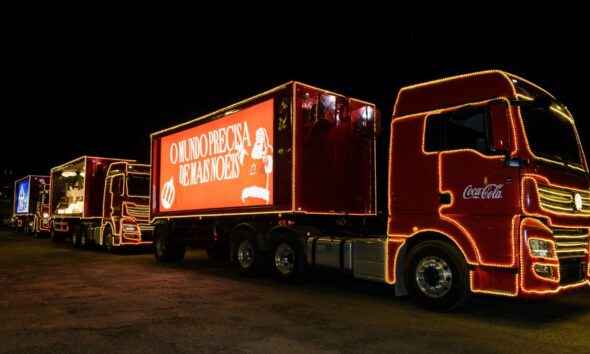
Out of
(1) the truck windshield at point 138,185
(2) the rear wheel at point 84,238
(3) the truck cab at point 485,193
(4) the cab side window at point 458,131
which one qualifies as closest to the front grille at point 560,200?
(3) the truck cab at point 485,193

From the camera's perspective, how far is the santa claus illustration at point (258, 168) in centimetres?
1020

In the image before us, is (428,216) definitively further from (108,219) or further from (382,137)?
(108,219)

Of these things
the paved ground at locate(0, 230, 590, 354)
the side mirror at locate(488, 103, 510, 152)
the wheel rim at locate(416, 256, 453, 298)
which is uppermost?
the side mirror at locate(488, 103, 510, 152)

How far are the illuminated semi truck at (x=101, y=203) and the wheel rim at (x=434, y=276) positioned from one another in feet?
38.6

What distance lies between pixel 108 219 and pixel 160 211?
13.5ft

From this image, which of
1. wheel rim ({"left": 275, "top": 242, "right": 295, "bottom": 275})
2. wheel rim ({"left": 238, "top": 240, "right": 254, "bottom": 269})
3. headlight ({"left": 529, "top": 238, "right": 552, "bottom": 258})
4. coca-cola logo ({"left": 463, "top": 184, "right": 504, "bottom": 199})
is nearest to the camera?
headlight ({"left": 529, "top": 238, "right": 552, "bottom": 258})

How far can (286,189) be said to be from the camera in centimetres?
970

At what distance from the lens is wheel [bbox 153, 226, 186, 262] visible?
14.0 m

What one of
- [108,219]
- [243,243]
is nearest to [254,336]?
[243,243]

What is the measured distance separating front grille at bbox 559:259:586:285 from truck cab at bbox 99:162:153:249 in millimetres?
13242

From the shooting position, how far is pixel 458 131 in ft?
23.1

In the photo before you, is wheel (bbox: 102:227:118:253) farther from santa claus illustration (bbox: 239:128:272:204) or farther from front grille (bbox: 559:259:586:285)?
front grille (bbox: 559:259:586:285)

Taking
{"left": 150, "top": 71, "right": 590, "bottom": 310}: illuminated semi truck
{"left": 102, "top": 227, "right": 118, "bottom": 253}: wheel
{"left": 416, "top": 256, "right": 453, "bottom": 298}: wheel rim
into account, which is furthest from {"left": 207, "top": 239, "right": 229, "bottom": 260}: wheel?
{"left": 102, "top": 227, "right": 118, "bottom": 253}: wheel

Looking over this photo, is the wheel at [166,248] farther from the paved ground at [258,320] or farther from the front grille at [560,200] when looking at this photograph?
the front grille at [560,200]
